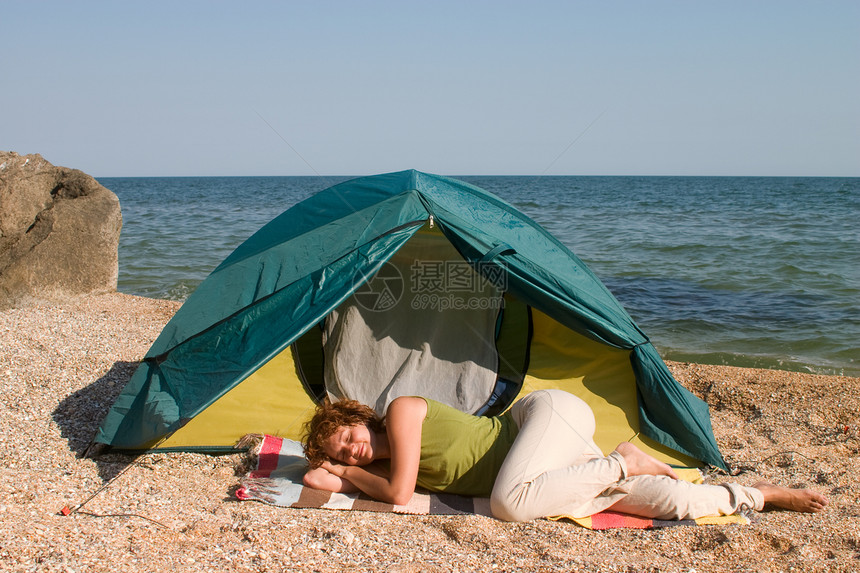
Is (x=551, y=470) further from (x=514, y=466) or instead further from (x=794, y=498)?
(x=794, y=498)

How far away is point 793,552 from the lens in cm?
259

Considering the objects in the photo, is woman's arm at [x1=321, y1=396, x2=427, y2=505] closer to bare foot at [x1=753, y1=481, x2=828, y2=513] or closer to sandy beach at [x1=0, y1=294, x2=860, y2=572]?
sandy beach at [x1=0, y1=294, x2=860, y2=572]

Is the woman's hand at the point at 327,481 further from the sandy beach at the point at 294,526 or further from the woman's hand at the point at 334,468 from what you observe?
the sandy beach at the point at 294,526

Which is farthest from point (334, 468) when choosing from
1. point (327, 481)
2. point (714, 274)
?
point (714, 274)

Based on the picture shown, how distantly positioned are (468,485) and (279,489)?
3.05 feet

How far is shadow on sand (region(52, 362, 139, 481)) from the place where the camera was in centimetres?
338

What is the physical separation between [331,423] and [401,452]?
38 cm

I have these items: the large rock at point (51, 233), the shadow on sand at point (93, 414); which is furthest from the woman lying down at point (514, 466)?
the large rock at point (51, 233)

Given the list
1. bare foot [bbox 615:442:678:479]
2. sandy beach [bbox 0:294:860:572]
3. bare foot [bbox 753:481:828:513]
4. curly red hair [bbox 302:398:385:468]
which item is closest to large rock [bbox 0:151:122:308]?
sandy beach [bbox 0:294:860:572]

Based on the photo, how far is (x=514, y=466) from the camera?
2916 mm

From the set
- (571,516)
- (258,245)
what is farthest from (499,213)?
(571,516)

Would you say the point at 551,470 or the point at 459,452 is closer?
the point at 551,470

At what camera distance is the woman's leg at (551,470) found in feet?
9.42

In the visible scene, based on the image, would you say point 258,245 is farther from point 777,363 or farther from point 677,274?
point 677,274
